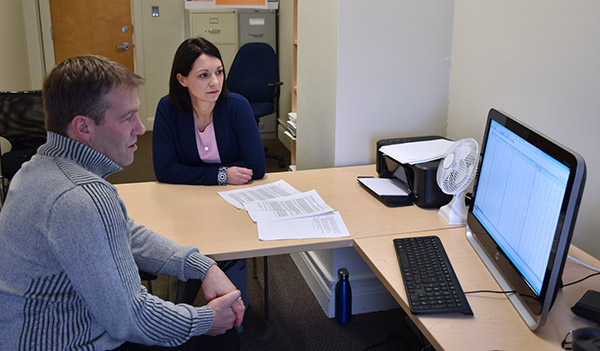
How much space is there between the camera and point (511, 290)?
139 centimetres

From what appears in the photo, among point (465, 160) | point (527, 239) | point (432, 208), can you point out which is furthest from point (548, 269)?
point (432, 208)

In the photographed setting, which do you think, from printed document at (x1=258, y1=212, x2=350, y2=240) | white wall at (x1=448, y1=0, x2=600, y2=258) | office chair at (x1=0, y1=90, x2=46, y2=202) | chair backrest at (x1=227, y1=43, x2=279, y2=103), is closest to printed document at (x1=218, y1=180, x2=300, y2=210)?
printed document at (x1=258, y1=212, x2=350, y2=240)

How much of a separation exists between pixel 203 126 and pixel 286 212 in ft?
2.27

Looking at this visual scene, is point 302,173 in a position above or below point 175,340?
above

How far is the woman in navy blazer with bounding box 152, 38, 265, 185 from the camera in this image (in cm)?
232

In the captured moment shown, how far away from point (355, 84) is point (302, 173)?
456 millimetres

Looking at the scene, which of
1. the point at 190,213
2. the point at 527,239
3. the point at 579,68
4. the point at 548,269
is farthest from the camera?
the point at 190,213

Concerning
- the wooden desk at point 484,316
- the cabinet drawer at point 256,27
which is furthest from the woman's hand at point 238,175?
the cabinet drawer at point 256,27

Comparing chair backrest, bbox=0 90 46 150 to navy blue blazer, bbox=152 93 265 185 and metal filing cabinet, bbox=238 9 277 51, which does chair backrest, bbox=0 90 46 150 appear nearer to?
navy blue blazer, bbox=152 93 265 185

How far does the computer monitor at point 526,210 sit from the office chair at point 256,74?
3361 mm

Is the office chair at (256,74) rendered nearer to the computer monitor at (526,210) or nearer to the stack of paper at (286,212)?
the stack of paper at (286,212)

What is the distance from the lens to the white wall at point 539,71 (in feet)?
5.70

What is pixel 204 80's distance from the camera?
232cm

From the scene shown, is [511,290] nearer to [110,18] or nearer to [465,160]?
[465,160]
